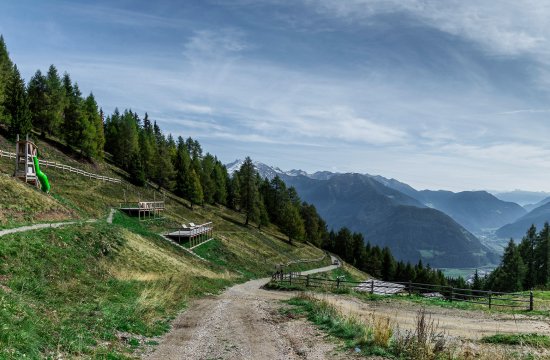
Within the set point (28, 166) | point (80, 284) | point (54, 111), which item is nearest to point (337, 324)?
point (80, 284)

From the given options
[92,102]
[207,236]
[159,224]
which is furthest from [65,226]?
[92,102]

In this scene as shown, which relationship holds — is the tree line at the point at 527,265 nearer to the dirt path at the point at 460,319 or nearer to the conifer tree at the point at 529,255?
the conifer tree at the point at 529,255

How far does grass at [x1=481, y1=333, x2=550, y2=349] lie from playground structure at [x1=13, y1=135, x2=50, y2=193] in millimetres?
46026

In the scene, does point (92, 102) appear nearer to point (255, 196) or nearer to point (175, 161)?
point (175, 161)

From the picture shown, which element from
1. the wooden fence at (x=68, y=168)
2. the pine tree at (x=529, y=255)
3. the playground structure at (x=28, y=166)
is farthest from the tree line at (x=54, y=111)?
the pine tree at (x=529, y=255)

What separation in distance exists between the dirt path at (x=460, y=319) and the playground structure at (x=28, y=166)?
36976mm

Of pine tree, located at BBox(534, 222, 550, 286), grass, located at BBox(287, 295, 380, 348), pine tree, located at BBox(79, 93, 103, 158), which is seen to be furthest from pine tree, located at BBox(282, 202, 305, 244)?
grass, located at BBox(287, 295, 380, 348)

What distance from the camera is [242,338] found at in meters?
16.5

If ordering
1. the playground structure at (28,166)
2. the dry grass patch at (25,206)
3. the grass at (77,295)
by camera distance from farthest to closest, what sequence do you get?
1. the playground structure at (28,166)
2. the dry grass patch at (25,206)
3. the grass at (77,295)

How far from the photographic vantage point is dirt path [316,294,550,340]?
2034 cm

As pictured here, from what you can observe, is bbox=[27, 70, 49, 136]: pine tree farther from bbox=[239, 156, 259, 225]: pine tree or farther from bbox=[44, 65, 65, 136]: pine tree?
bbox=[239, 156, 259, 225]: pine tree

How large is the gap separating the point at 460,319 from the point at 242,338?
14994mm

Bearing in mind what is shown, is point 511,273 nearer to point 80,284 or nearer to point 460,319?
point 460,319

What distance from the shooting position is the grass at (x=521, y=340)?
53.4ft
